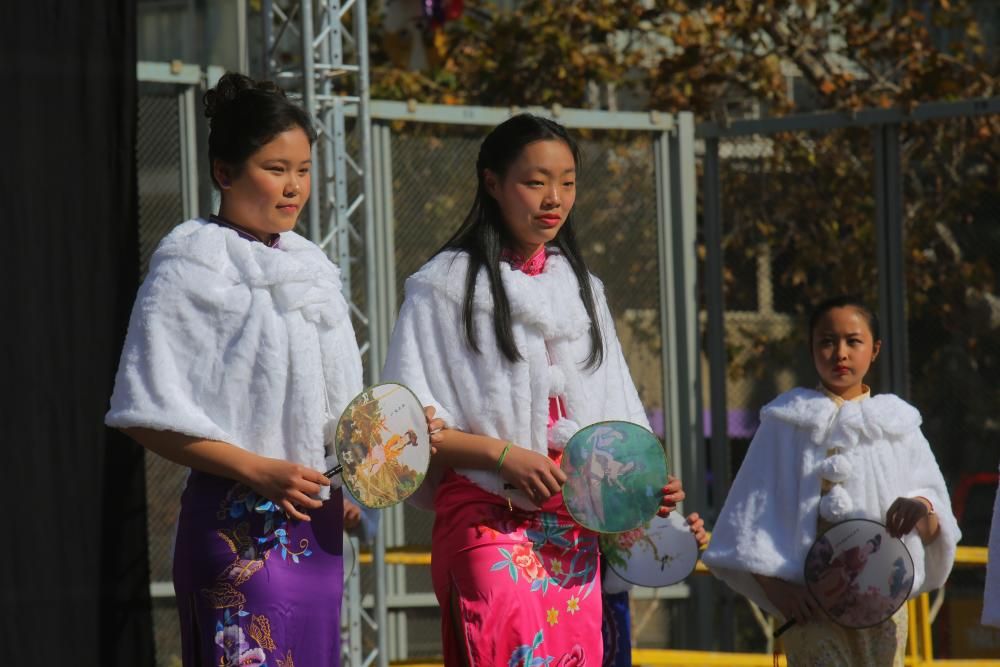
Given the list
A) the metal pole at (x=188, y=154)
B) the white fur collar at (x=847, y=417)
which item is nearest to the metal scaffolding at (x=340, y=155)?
the metal pole at (x=188, y=154)

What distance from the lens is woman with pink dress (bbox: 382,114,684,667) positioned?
338cm

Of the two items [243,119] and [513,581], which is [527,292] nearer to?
[513,581]

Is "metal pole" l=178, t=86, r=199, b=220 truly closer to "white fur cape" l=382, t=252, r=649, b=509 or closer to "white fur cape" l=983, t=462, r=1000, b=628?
"white fur cape" l=382, t=252, r=649, b=509

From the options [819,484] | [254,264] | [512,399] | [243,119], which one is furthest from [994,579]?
[243,119]

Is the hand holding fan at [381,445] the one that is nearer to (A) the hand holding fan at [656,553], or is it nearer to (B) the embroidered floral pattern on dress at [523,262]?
(B) the embroidered floral pattern on dress at [523,262]

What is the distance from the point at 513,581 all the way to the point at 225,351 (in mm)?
773

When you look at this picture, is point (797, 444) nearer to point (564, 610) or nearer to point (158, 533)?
point (564, 610)

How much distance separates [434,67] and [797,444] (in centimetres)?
635

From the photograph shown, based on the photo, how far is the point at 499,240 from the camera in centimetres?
360

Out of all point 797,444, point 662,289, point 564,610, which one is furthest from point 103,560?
point 662,289

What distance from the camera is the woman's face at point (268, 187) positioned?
3156mm

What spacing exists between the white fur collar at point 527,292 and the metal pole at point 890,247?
4146 millimetres

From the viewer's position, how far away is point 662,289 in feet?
25.5

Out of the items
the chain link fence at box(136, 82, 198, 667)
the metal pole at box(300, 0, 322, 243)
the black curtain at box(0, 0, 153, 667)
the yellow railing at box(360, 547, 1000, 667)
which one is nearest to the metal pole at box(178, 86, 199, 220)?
the chain link fence at box(136, 82, 198, 667)
